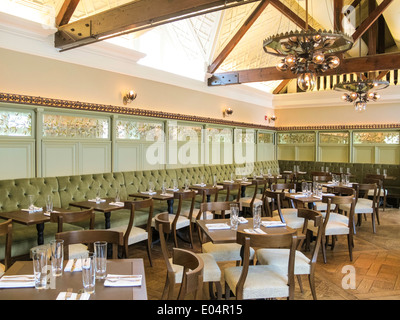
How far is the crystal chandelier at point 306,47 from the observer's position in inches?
170

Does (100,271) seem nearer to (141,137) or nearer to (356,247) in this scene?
(356,247)

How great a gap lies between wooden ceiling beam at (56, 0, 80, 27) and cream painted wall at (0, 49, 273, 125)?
2.15ft

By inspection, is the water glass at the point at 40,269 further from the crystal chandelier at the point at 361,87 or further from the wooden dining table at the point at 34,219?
the crystal chandelier at the point at 361,87

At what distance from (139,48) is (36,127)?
2.98 metres

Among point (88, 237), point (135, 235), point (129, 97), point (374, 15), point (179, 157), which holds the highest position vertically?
point (374, 15)

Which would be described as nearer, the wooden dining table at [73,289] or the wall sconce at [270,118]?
the wooden dining table at [73,289]

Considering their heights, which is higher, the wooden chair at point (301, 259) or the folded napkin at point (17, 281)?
the folded napkin at point (17, 281)

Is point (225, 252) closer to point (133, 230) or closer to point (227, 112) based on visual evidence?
point (133, 230)

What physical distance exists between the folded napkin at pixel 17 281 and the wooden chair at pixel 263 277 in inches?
58.6

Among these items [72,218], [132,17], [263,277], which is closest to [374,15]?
[132,17]

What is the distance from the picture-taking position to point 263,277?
2854mm

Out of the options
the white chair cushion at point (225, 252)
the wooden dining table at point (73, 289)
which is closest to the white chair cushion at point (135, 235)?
the white chair cushion at point (225, 252)

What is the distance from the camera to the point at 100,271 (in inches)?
78.2

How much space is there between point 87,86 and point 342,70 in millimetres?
5676
